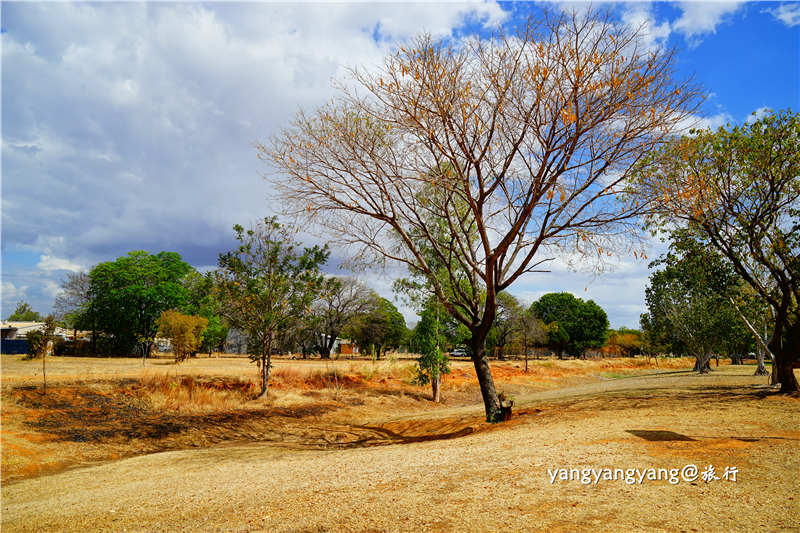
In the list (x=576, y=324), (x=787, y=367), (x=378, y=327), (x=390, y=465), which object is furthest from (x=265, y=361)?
(x=576, y=324)

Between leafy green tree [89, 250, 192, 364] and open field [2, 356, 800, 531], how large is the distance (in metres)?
25.0

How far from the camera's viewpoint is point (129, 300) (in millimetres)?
39875

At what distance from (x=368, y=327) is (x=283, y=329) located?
36.2 meters

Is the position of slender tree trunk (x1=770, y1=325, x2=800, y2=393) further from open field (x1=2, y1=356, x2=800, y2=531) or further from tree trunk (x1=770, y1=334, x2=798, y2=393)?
open field (x1=2, y1=356, x2=800, y2=531)

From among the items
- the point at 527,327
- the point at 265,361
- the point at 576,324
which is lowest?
the point at 265,361

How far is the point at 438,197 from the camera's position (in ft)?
40.5

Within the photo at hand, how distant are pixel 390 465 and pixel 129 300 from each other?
4065cm

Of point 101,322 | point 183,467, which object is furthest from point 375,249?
point 101,322

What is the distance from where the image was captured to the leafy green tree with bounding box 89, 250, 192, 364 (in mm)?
39844

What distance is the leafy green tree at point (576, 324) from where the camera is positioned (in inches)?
A: 2800

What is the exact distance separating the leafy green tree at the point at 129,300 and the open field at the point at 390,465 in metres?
25.0

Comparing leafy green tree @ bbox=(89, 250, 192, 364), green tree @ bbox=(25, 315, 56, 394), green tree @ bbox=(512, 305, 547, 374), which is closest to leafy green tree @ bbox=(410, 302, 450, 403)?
green tree @ bbox=(25, 315, 56, 394)

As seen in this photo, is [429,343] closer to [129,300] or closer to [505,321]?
[129,300]

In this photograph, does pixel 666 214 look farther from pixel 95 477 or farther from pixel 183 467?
pixel 95 477
